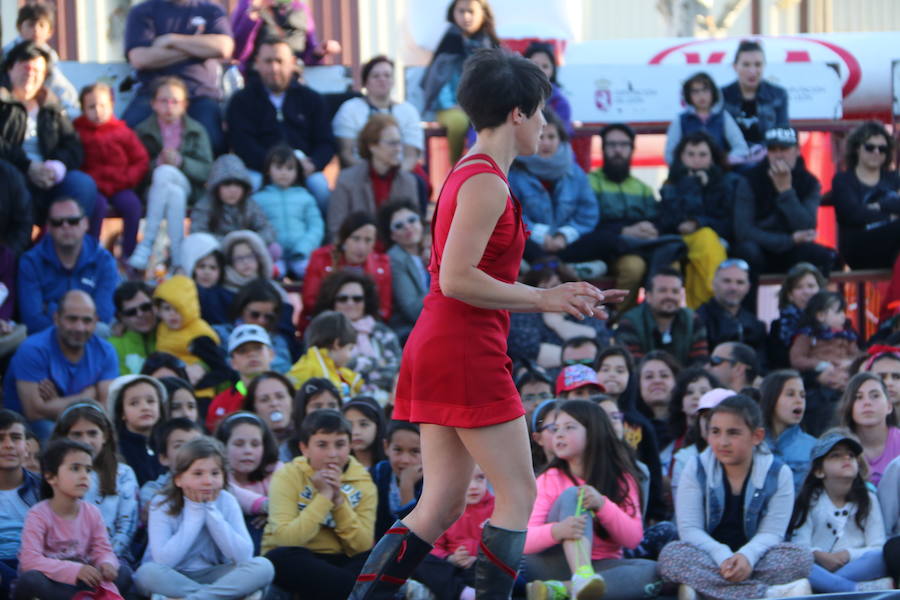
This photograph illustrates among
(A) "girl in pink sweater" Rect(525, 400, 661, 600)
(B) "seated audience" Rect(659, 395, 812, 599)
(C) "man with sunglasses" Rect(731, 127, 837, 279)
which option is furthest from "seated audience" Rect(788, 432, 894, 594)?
(C) "man with sunglasses" Rect(731, 127, 837, 279)

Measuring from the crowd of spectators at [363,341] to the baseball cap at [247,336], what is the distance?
0.01 meters

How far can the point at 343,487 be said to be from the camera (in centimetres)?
616

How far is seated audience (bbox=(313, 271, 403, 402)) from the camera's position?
7.89 meters

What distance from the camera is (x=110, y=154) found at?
29.7 ft

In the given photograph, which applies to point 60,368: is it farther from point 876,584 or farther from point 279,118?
point 876,584

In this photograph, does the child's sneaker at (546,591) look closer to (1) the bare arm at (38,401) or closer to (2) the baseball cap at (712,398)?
(2) the baseball cap at (712,398)

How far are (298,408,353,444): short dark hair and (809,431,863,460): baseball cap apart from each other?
6.27ft

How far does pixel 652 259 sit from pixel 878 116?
15.0 ft

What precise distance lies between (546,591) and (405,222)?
3894mm

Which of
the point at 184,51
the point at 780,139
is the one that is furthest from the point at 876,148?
the point at 184,51

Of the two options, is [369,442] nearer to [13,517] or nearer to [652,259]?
[13,517]

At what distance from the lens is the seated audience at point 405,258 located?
28.6ft

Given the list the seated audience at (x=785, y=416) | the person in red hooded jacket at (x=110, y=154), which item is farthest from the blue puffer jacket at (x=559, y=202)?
the seated audience at (x=785, y=416)

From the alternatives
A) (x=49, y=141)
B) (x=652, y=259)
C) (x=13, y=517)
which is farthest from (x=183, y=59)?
(x=13, y=517)
